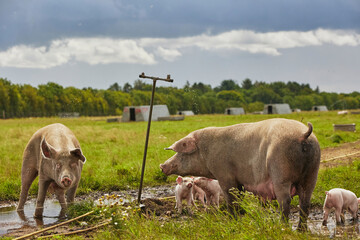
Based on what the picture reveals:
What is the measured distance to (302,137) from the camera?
6.76 metres

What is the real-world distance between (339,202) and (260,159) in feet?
5.84

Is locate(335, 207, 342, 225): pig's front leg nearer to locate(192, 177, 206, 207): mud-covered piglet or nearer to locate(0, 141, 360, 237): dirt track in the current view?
locate(0, 141, 360, 237): dirt track

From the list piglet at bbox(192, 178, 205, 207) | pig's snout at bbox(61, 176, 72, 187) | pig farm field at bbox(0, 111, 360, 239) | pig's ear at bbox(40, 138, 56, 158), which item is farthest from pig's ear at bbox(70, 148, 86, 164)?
piglet at bbox(192, 178, 205, 207)

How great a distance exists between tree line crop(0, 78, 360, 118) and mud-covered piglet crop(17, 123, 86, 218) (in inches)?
262

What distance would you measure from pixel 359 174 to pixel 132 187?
5699mm

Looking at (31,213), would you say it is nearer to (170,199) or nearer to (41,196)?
(41,196)

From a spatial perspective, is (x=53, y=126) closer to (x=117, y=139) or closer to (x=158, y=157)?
(x=158, y=157)

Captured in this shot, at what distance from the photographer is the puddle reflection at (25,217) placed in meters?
9.00

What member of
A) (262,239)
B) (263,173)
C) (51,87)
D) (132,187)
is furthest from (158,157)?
(51,87)

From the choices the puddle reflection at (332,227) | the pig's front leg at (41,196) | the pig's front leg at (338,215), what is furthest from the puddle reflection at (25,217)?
the pig's front leg at (338,215)

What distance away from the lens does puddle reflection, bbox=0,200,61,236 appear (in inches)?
354

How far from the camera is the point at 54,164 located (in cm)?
882

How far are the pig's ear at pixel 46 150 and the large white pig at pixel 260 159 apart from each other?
83.0 inches

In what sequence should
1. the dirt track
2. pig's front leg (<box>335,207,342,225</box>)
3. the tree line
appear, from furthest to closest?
the tree line < the dirt track < pig's front leg (<box>335,207,342,225</box>)
